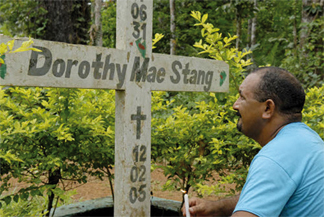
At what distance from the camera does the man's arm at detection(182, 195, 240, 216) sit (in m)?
1.69

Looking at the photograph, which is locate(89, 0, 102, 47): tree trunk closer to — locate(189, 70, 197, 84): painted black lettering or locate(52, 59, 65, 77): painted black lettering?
locate(189, 70, 197, 84): painted black lettering

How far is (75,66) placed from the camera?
211 centimetres

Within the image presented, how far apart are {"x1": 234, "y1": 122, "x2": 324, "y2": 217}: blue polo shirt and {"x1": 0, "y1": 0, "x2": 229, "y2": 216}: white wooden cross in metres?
1.13

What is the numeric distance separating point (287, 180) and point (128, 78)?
1.31 metres

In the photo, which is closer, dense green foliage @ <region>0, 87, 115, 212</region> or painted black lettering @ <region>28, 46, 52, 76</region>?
painted black lettering @ <region>28, 46, 52, 76</region>

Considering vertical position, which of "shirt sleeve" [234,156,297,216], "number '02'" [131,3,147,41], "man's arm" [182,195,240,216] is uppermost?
"number '02'" [131,3,147,41]

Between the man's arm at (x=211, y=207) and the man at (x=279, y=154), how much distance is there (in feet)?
0.03

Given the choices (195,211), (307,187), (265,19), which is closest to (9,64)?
(195,211)

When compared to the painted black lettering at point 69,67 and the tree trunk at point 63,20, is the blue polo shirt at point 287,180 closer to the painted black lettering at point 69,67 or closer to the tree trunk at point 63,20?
the painted black lettering at point 69,67

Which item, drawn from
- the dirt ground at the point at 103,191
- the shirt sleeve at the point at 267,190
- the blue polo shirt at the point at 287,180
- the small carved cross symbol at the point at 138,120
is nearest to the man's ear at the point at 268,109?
the blue polo shirt at the point at 287,180

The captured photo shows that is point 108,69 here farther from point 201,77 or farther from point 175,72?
point 201,77

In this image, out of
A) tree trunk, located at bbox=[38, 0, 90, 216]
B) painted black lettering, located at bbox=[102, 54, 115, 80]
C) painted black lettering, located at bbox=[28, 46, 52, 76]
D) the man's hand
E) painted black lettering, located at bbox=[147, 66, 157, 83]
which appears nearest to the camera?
the man's hand

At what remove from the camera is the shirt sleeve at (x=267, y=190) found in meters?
1.22

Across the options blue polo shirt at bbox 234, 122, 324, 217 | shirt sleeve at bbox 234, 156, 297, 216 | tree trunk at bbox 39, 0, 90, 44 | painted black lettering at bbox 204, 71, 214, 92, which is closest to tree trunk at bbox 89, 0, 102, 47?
tree trunk at bbox 39, 0, 90, 44
